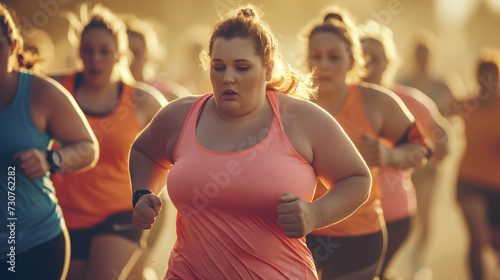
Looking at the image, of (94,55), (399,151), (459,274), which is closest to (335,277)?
(399,151)

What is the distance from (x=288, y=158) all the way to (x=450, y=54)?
8381 cm

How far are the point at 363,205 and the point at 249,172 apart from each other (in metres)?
1.78

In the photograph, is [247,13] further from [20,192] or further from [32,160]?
[20,192]

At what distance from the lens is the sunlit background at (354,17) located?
827 cm

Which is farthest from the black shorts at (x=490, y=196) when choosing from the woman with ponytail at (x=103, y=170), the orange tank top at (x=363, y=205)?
the woman with ponytail at (x=103, y=170)

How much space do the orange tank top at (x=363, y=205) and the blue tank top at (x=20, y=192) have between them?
164cm

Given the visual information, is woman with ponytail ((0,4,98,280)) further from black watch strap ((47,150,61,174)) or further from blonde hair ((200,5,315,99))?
blonde hair ((200,5,315,99))

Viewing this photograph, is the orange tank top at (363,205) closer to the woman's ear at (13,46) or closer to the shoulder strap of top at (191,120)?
the shoulder strap of top at (191,120)

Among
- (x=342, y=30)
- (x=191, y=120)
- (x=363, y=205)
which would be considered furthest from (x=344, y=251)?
(x=191, y=120)

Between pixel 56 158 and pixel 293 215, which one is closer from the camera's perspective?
pixel 293 215

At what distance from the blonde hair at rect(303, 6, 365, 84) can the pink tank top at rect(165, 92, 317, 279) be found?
6.52ft

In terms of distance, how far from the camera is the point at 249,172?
3264 millimetres

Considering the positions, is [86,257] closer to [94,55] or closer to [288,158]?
[94,55]

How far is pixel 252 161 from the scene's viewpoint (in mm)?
3279
